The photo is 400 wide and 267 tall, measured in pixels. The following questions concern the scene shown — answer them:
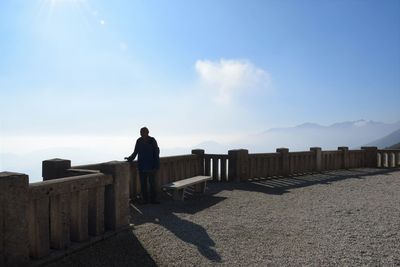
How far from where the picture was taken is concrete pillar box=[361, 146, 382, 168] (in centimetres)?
1956

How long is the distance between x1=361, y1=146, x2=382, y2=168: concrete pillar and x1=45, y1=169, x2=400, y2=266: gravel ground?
832 cm

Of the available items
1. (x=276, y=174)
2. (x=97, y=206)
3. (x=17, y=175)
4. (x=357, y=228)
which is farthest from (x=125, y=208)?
(x=276, y=174)

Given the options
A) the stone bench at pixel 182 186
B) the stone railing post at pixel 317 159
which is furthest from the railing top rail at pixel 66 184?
the stone railing post at pixel 317 159

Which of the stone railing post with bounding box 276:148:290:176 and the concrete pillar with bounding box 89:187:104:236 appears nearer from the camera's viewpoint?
the concrete pillar with bounding box 89:187:104:236

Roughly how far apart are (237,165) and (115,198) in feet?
25.7

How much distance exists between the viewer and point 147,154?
984 centimetres

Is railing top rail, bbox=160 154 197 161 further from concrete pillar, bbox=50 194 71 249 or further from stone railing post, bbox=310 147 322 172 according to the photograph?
stone railing post, bbox=310 147 322 172

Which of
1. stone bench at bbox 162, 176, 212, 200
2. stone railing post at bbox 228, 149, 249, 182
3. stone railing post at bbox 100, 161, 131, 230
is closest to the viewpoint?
stone railing post at bbox 100, 161, 131, 230

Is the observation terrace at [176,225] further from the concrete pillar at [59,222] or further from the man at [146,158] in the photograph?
the man at [146,158]

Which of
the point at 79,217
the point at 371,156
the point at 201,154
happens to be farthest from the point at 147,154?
the point at 371,156

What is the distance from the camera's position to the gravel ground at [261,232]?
5.61 metres

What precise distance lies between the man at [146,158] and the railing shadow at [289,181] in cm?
246

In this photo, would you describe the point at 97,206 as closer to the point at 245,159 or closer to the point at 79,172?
the point at 79,172

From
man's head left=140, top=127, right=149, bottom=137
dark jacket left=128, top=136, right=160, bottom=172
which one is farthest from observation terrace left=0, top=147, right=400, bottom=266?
man's head left=140, top=127, right=149, bottom=137
